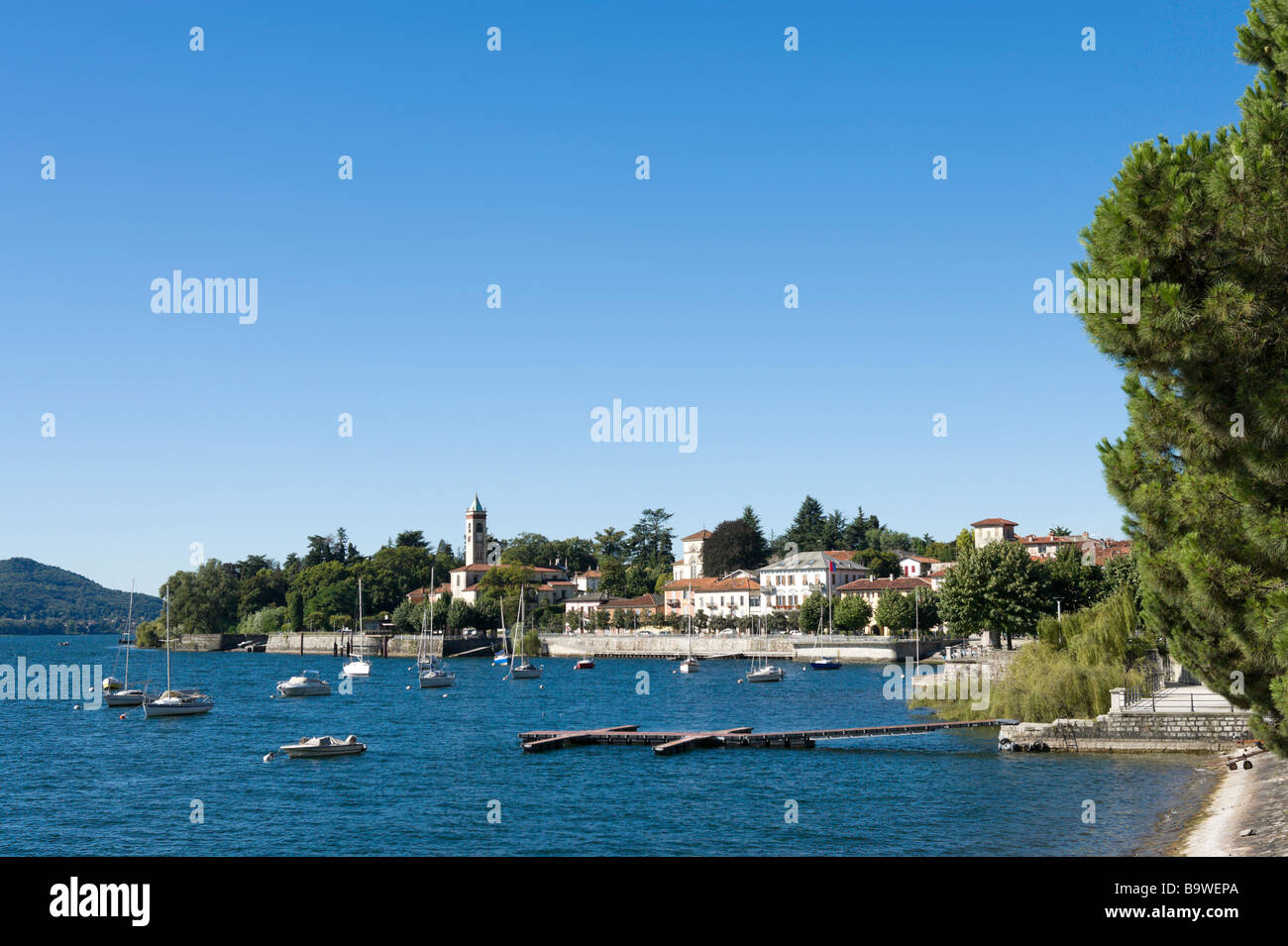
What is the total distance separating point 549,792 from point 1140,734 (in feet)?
68.4

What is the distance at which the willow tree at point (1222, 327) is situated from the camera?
1234 cm

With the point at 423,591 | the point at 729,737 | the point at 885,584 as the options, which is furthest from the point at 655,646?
the point at 729,737

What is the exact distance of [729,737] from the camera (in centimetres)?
4825

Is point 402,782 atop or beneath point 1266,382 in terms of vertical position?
beneath

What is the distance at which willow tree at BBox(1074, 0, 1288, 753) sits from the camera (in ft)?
40.5

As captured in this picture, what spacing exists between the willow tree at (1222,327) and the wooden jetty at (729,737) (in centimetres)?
3390

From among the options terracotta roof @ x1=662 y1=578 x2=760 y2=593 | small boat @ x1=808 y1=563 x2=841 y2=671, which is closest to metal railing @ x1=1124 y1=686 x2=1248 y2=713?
small boat @ x1=808 y1=563 x2=841 y2=671

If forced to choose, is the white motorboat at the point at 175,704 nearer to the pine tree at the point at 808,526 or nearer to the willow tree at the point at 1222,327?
the willow tree at the point at 1222,327

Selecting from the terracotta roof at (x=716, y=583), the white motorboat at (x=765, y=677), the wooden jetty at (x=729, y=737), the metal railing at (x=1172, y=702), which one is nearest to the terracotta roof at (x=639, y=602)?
the terracotta roof at (x=716, y=583)

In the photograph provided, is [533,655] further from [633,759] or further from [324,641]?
[633,759]
